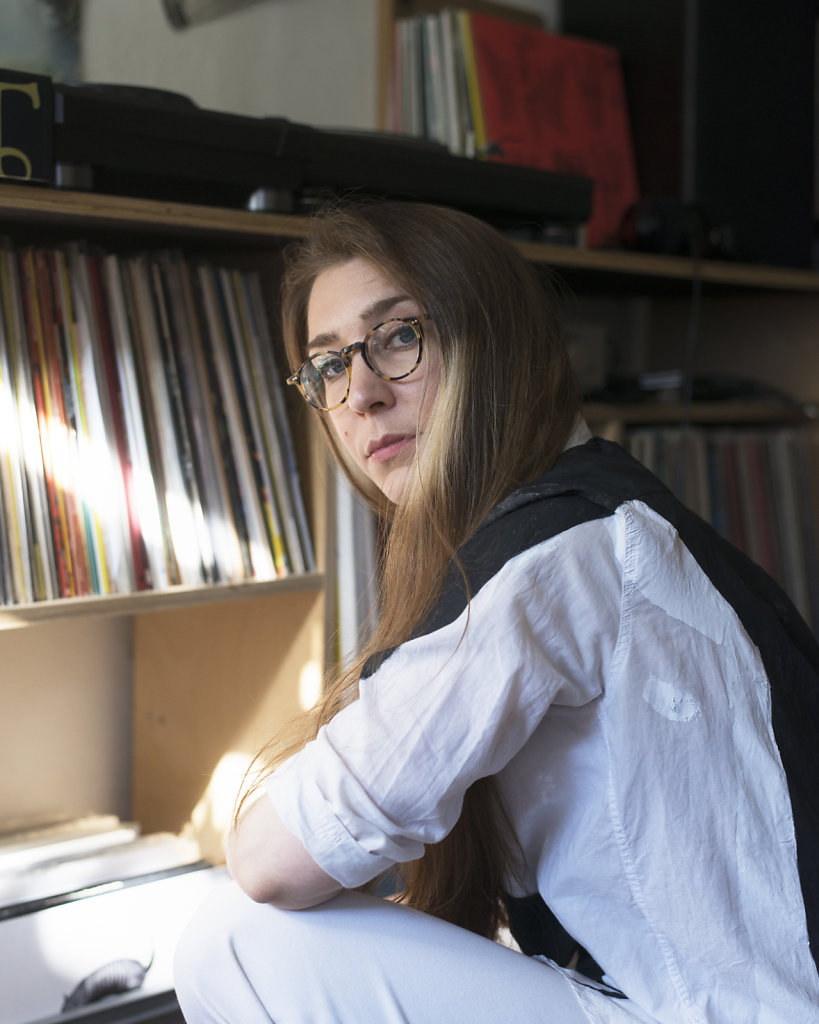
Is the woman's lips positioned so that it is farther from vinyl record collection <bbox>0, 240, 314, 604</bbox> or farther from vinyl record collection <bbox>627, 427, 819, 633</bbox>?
vinyl record collection <bbox>627, 427, 819, 633</bbox>

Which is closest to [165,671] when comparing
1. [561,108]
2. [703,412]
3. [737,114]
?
[703,412]

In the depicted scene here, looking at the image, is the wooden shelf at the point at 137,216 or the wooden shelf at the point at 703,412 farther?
the wooden shelf at the point at 703,412

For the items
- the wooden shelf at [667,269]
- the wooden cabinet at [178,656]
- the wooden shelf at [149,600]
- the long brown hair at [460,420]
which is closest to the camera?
the long brown hair at [460,420]

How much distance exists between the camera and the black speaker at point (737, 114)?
1.78 meters

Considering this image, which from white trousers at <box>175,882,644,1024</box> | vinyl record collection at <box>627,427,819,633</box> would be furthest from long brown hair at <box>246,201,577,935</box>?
vinyl record collection at <box>627,427,819,633</box>

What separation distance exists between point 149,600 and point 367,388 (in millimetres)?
362

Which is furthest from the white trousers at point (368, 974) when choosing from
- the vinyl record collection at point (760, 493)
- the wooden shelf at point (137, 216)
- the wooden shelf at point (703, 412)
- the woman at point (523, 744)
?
the vinyl record collection at point (760, 493)

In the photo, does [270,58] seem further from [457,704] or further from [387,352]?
[457,704]

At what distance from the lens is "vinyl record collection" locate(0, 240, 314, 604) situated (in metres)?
1.09

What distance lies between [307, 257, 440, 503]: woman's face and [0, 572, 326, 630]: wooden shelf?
25 centimetres

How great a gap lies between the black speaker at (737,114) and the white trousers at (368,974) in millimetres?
1319

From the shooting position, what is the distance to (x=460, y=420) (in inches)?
35.5

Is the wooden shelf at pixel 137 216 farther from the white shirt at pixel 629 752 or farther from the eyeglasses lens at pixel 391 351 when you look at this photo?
the white shirt at pixel 629 752

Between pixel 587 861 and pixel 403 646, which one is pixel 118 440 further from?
pixel 587 861
